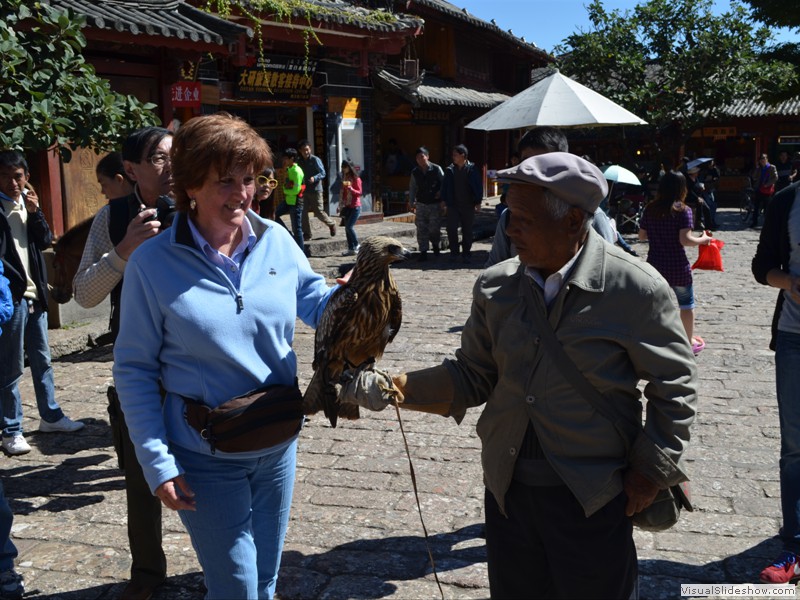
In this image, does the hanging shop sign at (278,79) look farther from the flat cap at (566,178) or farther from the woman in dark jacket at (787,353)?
the flat cap at (566,178)

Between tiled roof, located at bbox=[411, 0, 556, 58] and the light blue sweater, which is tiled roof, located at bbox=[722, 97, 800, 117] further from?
the light blue sweater

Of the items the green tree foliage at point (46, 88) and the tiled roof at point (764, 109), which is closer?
the green tree foliage at point (46, 88)

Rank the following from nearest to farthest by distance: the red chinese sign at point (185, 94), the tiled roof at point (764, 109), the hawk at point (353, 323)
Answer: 1. the hawk at point (353, 323)
2. the red chinese sign at point (185, 94)
3. the tiled roof at point (764, 109)

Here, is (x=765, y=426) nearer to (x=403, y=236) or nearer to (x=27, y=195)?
(x=27, y=195)

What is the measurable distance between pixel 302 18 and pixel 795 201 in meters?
13.7

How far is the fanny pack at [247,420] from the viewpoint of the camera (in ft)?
8.48

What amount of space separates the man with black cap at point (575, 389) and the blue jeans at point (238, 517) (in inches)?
29.3

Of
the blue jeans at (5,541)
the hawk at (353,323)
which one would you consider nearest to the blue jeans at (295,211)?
the blue jeans at (5,541)

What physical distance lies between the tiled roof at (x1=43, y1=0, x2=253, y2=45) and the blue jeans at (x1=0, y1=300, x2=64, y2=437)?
16.6 feet

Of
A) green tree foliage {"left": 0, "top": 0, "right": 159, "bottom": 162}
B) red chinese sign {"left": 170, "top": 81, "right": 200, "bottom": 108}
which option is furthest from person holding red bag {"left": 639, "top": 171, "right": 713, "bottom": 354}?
red chinese sign {"left": 170, "top": 81, "right": 200, "bottom": 108}

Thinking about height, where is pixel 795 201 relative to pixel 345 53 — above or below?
below

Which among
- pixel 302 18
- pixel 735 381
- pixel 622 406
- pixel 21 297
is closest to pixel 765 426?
pixel 735 381

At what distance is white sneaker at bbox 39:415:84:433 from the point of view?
20.6 ft

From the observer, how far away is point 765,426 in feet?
20.2
